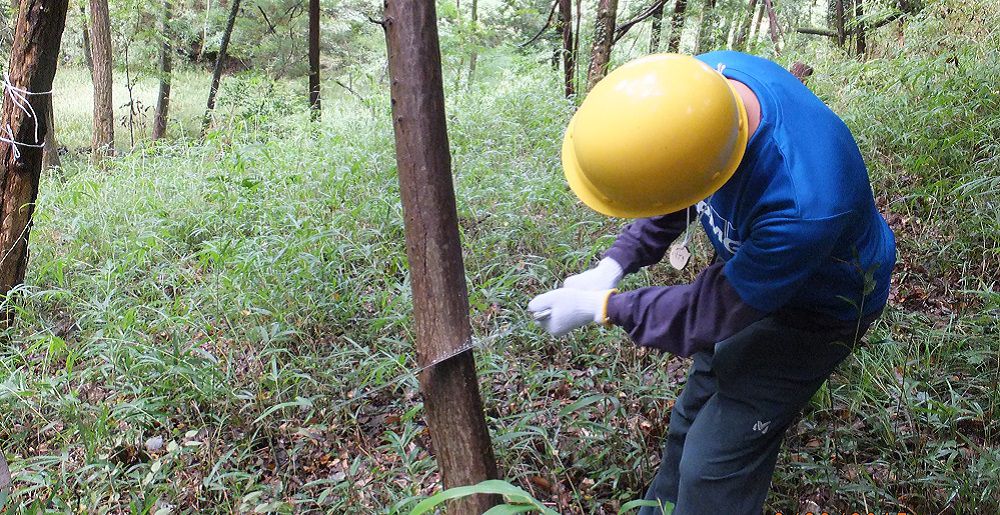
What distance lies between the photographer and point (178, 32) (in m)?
10.3

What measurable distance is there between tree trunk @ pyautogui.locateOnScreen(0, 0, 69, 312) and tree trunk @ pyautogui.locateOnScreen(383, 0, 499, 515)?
2.69 m

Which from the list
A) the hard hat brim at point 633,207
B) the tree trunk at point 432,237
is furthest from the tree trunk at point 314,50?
the hard hat brim at point 633,207

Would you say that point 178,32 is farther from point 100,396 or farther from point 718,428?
point 718,428

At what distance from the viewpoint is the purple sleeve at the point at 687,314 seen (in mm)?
1469

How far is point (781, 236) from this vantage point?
1.30 meters

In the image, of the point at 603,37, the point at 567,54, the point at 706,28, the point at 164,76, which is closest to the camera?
the point at 603,37

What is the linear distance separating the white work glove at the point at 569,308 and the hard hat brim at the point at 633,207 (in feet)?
0.83

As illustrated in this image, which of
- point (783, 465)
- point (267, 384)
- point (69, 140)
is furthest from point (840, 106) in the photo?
point (69, 140)

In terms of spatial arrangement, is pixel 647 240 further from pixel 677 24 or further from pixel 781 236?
pixel 677 24

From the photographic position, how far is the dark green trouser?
1632mm

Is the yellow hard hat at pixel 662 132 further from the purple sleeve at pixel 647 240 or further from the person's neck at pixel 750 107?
the purple sleeve at pixel 647 240

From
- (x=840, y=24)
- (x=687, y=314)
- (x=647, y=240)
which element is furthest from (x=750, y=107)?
(x=840, y=24)

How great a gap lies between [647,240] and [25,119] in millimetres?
3259

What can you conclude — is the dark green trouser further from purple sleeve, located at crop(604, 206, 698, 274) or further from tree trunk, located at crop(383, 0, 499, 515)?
tree trunk, located at crop(383, 0, 499, 515)
